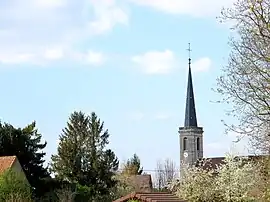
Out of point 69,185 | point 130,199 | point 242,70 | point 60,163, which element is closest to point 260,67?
point 242,70

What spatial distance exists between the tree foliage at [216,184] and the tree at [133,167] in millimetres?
38333

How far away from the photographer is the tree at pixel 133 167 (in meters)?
78.3

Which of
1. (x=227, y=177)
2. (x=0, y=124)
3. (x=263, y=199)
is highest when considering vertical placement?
(x=0, y=124)

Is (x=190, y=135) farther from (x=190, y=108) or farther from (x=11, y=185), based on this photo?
(x=11, y=185)

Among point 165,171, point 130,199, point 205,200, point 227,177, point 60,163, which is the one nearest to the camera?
point 130,199

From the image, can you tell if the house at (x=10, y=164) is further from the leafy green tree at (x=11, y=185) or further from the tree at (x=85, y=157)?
the tree at (x=85, y=157)

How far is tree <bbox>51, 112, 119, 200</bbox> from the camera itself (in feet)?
194

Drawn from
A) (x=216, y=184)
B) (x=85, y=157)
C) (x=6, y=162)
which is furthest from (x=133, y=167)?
(x=216, y=184)

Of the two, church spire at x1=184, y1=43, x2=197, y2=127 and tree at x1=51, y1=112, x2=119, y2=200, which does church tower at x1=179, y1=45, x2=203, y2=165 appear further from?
tree at x1=51, y1=112, x2=119, y2=200

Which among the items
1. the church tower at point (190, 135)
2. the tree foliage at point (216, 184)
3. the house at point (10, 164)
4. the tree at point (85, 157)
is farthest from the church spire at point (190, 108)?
the tree foliage at point (216, 184)

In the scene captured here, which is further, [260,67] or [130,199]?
[130,199]

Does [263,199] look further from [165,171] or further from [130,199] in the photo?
[165,171]

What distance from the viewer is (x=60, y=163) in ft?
196

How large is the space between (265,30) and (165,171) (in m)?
72.1
